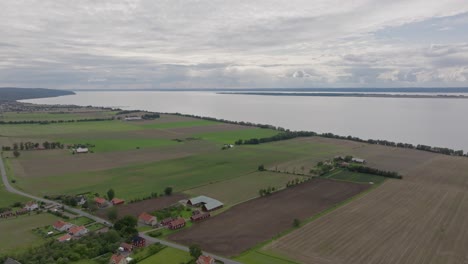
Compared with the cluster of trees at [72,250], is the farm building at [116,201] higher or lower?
higher

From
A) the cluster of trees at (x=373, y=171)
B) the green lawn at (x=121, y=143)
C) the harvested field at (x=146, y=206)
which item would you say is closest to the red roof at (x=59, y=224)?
the harvested field at (x=146, y=206)

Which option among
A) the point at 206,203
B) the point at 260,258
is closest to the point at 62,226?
the point at 206,203

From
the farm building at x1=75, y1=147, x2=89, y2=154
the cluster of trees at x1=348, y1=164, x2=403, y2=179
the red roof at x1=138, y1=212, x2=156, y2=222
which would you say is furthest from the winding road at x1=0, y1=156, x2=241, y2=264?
the cluster of trees at x1=348, y1=164, x2=403, y2=179

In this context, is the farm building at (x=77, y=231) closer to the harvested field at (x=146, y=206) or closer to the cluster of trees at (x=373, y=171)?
the harvested field at (x=146, y=206)

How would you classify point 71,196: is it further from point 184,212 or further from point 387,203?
point 387,203

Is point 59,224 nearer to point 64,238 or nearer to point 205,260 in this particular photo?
point 64,238

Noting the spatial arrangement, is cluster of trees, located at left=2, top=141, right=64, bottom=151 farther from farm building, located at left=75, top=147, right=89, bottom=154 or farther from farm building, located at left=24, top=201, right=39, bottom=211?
farm building, located at left=24, top=201, right=39, bottom=211

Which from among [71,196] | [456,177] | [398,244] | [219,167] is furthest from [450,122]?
[71,196]
